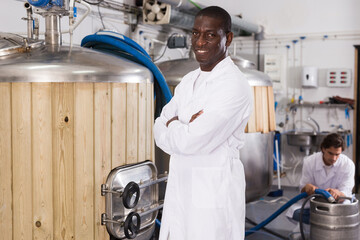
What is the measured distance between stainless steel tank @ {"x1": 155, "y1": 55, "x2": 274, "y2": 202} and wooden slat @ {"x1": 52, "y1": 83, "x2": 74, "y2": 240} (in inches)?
73.5

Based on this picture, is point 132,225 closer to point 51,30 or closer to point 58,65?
point 58,65

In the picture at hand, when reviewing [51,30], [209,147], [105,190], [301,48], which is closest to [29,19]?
[51,30]

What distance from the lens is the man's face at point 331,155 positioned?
160 inches

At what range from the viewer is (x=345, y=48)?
269 inches

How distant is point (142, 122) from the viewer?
2705 mm

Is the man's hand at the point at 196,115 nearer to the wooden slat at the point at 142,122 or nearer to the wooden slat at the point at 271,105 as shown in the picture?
the wooden slat at the point at 142,122

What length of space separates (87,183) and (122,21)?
3.48 m

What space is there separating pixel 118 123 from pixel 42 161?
18.4 inches

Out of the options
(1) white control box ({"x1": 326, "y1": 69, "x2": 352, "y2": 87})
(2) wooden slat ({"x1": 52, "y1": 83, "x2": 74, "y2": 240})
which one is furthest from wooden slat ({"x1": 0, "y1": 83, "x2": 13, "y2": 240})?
(1) white control box ({"x1": 326, "y1": 69, "x2": 352, "y2": 87})

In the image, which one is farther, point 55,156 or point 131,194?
point 131,194

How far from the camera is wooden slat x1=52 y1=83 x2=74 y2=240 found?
2.34m

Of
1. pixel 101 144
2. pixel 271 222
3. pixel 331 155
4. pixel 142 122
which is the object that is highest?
pixel 142 122

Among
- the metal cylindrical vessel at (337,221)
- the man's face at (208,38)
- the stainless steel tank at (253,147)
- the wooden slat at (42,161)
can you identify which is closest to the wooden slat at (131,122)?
the wooden slat at (42,161)

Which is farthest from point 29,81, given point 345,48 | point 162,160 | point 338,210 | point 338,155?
point 345,48
